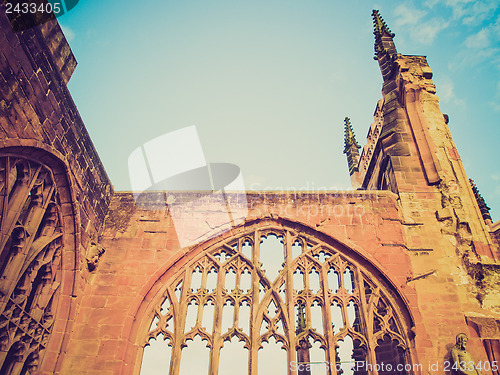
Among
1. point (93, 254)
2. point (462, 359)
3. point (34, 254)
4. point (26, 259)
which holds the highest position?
point (93, 254)

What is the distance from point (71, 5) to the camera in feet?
19.4

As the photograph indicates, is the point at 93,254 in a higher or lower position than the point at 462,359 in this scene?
higher

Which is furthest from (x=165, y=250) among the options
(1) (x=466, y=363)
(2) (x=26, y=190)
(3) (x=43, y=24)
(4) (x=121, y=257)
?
(1) (x=466, y=363)

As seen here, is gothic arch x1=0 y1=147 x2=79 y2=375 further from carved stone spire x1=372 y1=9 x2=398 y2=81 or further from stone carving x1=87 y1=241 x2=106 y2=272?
carved stone spire x1=372 y1=9 x2=398 y2=81

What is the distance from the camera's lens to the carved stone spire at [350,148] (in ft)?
46.1

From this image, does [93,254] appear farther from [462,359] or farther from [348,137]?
[348,137]

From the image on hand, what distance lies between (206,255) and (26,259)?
10.2 feet

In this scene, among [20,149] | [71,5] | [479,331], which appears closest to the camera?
[20,149]

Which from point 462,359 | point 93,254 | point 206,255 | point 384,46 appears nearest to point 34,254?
point 93,254

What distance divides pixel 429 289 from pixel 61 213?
653 centimetres

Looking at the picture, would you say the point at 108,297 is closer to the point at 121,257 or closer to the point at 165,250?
the point at 121,257

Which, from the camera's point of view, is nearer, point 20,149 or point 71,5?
point 20,149

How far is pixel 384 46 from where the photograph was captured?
1152 centimetres

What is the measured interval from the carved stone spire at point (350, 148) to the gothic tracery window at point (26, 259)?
1027 cm
